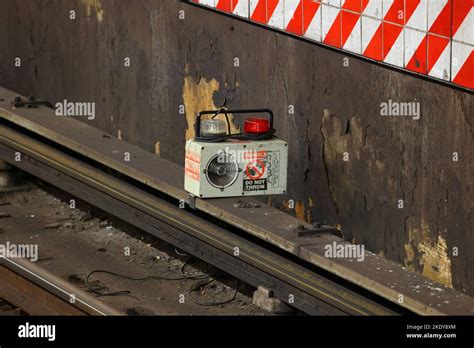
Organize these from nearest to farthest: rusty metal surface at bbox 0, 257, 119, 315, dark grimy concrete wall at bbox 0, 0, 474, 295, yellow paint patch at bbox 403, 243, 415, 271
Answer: dark grimy concrete wall at bbox 0, 0, 474, 295 < rusty metal surface at bbox 0, 257, 119, 315 < yellow paint patch at bbox 403, 243, 415, 271

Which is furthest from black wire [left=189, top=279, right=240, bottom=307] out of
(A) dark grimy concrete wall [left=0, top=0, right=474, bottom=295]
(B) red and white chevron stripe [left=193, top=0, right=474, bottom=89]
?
(B) red and white chevron stripe [left=193, top=0, right=474, bottom=89]

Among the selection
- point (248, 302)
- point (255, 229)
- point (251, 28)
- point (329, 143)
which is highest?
point (251, 28)

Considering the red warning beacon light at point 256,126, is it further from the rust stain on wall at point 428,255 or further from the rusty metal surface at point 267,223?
the rust stain on wall at point 428,255

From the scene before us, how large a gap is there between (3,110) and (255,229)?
134 inches

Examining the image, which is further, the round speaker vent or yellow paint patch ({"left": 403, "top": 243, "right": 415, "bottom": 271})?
the round speaker vent

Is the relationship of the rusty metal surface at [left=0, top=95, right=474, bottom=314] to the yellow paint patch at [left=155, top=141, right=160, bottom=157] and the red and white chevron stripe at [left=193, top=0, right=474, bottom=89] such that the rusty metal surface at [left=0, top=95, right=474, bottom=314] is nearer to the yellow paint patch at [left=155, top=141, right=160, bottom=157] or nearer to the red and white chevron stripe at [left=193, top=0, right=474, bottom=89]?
the yellow paint patch at [left=155, top=141, right=160, bottom=157]

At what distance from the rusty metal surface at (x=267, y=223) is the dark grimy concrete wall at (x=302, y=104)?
0.38m

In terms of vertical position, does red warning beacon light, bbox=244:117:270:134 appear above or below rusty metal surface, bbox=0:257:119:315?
above

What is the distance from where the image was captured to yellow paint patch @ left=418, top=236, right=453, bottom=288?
28.5 feet

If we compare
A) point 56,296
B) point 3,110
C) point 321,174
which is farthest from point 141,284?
point 3,110

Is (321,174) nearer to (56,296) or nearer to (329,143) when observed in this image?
(329,143)

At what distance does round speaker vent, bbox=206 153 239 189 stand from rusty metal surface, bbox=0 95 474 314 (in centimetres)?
15

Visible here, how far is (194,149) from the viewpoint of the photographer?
9.20 m

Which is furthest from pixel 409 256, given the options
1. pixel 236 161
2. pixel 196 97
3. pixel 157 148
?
pixel 157 148
